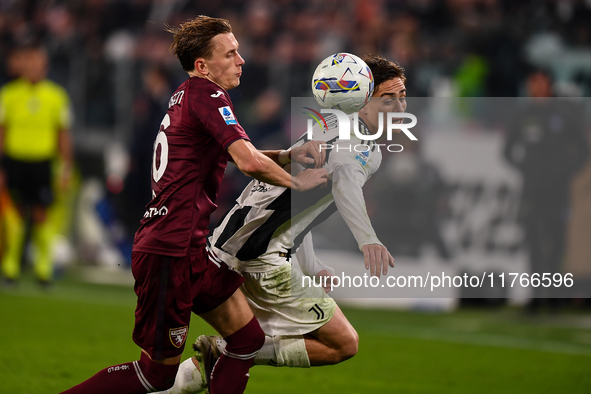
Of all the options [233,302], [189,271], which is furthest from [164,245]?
[233,302]

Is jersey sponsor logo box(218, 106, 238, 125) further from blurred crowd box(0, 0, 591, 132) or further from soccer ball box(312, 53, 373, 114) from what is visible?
blurred crowd box(0, 0, 591, 132)

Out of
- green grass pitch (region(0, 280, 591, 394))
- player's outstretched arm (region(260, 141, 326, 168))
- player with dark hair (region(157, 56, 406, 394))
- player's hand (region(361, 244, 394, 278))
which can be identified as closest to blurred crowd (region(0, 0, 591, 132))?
green grass pitch (region(0, 280, 591, 394))

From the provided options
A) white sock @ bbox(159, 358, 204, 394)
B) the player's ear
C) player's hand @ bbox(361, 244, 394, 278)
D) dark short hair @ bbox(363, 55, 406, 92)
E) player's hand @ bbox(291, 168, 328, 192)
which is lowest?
white sock @ bbox(159, 358, 204, 394)

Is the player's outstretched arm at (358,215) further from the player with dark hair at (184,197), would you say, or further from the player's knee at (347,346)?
the player's knee at (347,346)

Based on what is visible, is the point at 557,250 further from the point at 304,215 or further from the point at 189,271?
the point at 189,271

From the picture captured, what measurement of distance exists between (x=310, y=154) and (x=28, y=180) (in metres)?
6.97

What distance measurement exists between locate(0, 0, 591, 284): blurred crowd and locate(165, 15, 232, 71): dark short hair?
5.14 m

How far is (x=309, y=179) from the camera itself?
12.3 feet

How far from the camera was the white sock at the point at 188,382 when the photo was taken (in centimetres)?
439

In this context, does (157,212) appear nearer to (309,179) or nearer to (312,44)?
(309,179)

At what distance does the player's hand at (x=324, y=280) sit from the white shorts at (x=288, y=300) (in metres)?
0.10

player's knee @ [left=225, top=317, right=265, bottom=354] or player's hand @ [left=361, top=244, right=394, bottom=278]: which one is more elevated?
player's hand @ [left=361, top=244, right=394, bottom=278]

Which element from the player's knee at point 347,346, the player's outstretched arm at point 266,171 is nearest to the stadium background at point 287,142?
the player's knee at point 347,346

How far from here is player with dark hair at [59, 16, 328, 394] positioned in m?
3.71
